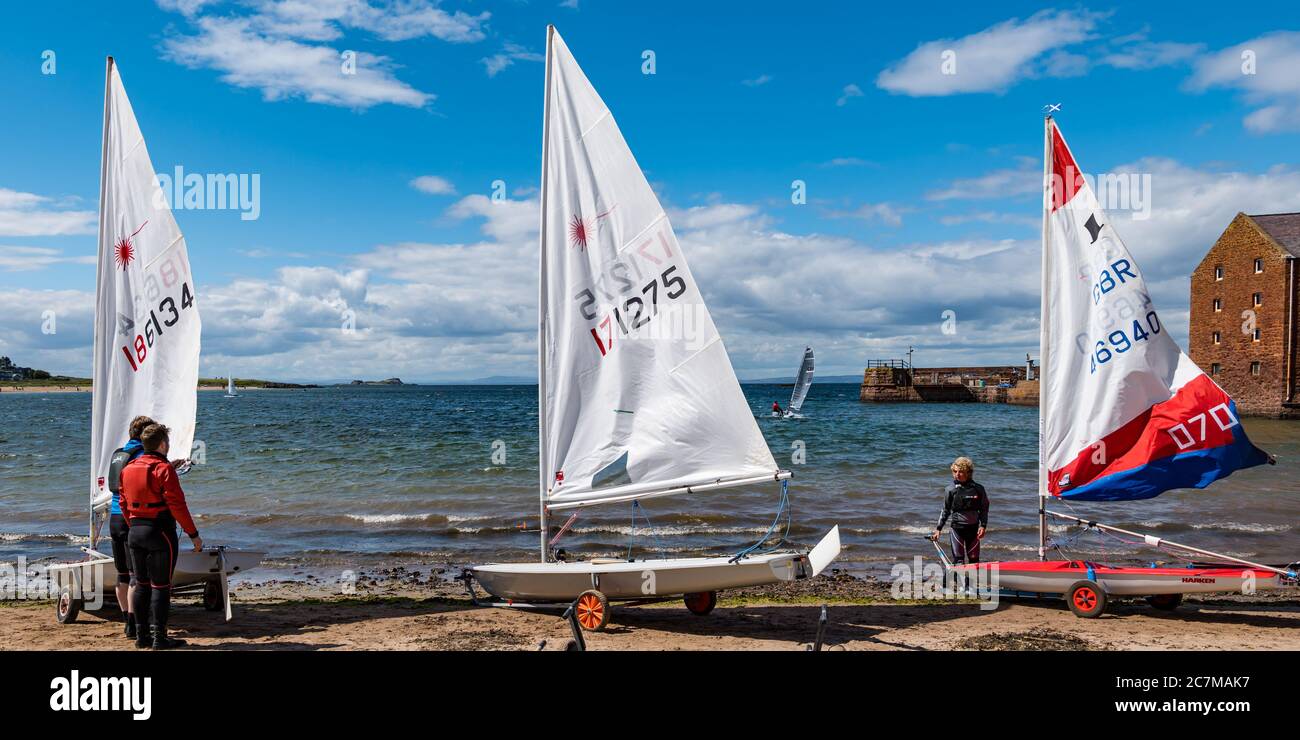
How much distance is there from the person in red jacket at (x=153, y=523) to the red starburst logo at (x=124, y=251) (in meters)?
2.68

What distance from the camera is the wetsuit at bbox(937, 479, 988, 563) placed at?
28.6ft

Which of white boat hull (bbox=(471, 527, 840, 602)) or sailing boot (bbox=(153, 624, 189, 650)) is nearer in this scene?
sailing boot (bbox=(153, 624, 189, 650))

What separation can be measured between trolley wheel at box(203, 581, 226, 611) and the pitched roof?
5814 cm

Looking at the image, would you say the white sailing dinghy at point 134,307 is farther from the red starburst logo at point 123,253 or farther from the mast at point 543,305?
the mast at point 543,305

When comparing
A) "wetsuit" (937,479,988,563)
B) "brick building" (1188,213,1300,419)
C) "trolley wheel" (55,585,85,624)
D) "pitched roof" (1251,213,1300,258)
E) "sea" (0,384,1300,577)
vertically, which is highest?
"pitched roof" (1251,213,1300,258)

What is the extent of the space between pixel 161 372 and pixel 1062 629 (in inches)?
385

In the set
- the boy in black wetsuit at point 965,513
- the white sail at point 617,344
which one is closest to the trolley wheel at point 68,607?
the white sail at point 617,344

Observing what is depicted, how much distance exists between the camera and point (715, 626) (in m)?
8.33

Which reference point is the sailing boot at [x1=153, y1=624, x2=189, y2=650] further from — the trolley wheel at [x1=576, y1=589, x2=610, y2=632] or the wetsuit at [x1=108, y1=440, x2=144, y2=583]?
the trolley wheel at [x1=576, y1=589, x2=610, y2=632]

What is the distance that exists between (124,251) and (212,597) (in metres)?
3.89

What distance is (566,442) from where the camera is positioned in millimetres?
8195

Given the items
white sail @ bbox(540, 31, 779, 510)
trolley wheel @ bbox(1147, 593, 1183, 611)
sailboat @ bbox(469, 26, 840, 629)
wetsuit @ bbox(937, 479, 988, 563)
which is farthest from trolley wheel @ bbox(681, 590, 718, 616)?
trolley wheel @ bbox(1147, 593, 1183, 611)

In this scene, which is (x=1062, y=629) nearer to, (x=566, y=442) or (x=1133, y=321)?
(x=1133, y=321)

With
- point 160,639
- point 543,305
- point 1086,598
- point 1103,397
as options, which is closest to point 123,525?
point 160,639
